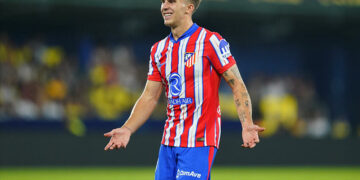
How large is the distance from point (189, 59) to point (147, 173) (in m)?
8.72

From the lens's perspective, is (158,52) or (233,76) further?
(158,52)

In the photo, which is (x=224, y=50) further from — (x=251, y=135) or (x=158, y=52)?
(x=251, y=135)

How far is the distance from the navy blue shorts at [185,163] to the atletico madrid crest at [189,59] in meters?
0.66

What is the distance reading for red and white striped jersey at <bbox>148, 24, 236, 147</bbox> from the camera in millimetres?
5215

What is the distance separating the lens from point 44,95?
47.8 ft

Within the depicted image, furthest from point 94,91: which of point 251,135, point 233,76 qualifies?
point 251,135

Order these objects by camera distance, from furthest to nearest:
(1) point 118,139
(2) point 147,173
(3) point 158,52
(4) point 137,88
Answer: (4) point 137,88
(2) point 147,173
(3) point 158,52
(1) point 118,139

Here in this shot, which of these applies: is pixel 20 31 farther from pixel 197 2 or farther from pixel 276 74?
pixel 197 2

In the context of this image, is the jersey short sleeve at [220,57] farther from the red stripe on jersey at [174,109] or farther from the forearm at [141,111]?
the forearm at [141,111]

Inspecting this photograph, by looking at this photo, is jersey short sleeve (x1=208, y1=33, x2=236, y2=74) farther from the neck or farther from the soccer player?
the neck

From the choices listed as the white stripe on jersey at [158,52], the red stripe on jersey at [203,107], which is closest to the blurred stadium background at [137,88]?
the white stripe on jersey at [158,52]

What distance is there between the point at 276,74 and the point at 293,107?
3004 mm

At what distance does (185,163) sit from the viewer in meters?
5.14

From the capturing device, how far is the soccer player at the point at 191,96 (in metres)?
5.18
